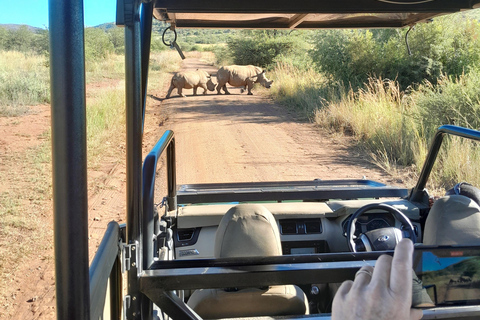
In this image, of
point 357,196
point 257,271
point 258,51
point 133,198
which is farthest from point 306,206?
point 258,51

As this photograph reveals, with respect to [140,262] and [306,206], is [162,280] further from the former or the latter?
[306,206]

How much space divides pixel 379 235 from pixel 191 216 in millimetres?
1148

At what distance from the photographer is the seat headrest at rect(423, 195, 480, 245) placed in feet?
8.40

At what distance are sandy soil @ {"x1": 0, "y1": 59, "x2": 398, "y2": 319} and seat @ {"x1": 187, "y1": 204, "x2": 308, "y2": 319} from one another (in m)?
2.22

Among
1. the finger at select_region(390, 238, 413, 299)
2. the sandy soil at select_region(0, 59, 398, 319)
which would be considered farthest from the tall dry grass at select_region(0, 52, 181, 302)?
the finger at select_region(390, 238, 413, 299)

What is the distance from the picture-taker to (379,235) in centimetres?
291

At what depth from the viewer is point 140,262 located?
186 centimetres

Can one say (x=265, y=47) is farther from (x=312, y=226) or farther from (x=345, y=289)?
(x=345, y=289)

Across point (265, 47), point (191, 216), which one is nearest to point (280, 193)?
point (191, 216)

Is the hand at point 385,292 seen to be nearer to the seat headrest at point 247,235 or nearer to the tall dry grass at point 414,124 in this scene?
the seat headrest at point 247,235

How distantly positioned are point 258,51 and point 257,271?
28572 millimetres

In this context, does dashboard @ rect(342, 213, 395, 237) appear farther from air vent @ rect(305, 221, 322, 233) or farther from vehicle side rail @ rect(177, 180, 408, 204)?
vehicle side rail @ rect(177, 180, 408, 204)

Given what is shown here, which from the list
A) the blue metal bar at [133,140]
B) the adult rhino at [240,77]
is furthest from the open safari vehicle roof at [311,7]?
the adult rhino at [240,77]

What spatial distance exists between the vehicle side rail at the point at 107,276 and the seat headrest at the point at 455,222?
1.59 meters
